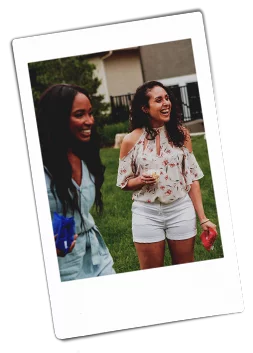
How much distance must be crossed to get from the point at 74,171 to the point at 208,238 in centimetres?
41

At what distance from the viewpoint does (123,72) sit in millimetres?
1377

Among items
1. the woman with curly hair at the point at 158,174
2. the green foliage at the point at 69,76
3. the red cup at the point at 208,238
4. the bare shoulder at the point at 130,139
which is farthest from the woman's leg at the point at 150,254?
the green foliage at the point at 69,76

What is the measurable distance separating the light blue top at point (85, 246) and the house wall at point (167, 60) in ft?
1.02

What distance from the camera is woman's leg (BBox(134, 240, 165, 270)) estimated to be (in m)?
1.43

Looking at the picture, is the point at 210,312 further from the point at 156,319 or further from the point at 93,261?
the point at 93,261

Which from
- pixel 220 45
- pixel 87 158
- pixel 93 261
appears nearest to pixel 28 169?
pixel 87 158

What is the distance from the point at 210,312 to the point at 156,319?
150 mm

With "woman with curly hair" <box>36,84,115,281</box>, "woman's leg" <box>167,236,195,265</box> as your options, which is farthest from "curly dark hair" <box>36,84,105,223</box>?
"woman's leg" <box>167,236,195,265</box>

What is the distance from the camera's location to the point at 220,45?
1.45m

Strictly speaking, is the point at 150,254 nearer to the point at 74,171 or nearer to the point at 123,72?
the point at 74,171

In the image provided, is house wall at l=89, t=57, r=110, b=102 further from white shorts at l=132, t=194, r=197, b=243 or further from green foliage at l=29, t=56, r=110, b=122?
white shorts at l=132, t=194, r=197, b=243

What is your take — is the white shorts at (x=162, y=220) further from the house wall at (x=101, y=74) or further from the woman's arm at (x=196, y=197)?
the house wall at (x=101, y=74)

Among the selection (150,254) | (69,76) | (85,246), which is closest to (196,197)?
(150,254)

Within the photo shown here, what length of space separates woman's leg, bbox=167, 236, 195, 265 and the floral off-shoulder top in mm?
120
